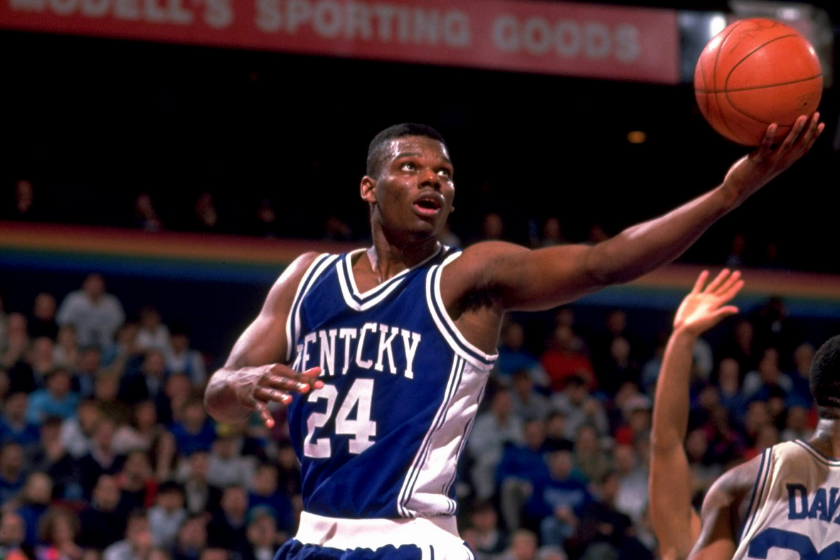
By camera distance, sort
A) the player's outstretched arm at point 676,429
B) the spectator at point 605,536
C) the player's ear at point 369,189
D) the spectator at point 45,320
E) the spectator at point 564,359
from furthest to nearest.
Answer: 1. the spectator at point 564,359
2. the spectator at point 45,320
3. the spectator at point 605,536
4. the player's ear at point 369,189
5. the player's outstretched arm at point 676,429

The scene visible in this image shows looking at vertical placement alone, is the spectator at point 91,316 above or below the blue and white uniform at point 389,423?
above

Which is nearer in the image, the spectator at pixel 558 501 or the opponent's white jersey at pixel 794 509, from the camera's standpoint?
the opponent's white jersey at pixel 794 509

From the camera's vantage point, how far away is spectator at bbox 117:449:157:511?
8.46 meters

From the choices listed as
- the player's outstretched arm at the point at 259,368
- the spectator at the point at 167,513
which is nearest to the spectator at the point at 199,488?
the spectator at the point at 167,513

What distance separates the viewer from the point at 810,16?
12891mm

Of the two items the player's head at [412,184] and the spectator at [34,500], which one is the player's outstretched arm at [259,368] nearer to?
the player's head at [412,184]

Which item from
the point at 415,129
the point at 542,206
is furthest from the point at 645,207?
the point at 415,129

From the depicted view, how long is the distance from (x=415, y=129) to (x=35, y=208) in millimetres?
9173

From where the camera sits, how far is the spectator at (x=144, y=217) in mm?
11977

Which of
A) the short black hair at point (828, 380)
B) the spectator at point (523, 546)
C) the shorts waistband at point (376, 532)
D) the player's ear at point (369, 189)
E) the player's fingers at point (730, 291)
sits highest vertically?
the player's ear at point (369, 189)

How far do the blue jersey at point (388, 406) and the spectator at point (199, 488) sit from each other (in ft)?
18.4

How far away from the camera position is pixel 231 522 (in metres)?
8.45

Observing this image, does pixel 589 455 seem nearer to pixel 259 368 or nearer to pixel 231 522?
pixel 231 522

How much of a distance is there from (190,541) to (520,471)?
9.95 ft
